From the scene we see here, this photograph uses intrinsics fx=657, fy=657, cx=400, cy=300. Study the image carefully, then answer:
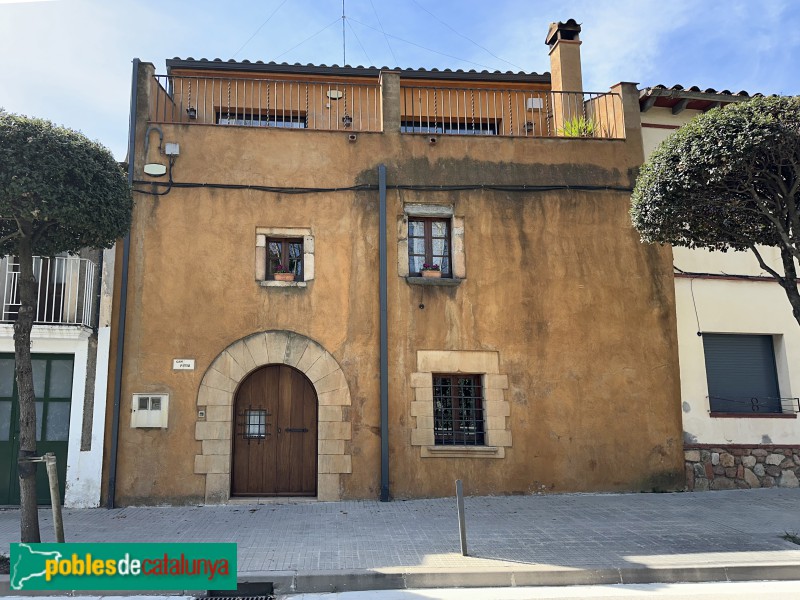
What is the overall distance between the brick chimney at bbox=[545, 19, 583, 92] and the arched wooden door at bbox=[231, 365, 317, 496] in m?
7.35

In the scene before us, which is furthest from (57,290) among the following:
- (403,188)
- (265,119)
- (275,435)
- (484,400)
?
(484,400)

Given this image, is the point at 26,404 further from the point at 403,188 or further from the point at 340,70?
the point at 340,70

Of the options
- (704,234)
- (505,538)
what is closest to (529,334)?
(704,234)

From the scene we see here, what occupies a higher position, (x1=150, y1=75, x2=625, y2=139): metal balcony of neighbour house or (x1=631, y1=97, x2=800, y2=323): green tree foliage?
(x1=150, y1=75, x2=625, y2=139): metal balcony of neighbour house

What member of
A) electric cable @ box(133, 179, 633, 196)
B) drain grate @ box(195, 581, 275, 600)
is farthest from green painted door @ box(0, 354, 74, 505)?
drain grate @ box(195, 581, 275, 600)

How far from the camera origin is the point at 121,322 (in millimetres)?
9617

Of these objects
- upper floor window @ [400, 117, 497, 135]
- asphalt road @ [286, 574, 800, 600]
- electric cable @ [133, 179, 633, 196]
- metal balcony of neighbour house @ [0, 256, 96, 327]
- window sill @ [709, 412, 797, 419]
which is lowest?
asphalt road @ [286, 574, 800, 600]

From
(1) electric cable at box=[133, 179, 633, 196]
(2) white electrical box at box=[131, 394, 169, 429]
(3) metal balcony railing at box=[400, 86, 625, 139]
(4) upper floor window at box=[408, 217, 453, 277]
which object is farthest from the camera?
(3) metal balcony railing at box=[400, 86, 625, 139]

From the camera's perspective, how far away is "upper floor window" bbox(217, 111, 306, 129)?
42.3ft

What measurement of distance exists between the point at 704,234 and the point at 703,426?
3625 mm

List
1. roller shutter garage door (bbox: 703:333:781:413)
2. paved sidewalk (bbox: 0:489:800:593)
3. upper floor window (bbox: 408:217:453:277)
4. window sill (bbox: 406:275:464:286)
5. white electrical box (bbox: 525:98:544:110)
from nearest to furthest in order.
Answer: paved sidewalk (bbox: 0:489:800:593) → window sill (bbox: 406:275:464:286) → upper floor window (bbox: 408:217:453:277) → roller shutter garage door (bbox: 703:333:781:413) → white electrical box (bbox: 525:98:544:110)

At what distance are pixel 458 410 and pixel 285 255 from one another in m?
3.63

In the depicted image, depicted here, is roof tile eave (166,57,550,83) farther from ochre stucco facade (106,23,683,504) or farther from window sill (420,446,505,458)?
window sill (420,446,505,458)

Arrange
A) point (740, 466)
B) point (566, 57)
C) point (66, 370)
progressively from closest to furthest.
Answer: point (66, 370)
point (740, 466)
point (566, 57)
